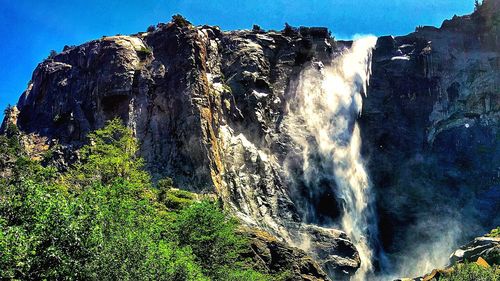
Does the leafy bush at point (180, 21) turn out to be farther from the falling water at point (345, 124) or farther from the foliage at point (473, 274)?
the foliage at point (473, 274)

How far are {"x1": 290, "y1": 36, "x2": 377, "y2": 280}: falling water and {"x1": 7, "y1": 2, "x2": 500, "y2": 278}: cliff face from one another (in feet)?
6.75

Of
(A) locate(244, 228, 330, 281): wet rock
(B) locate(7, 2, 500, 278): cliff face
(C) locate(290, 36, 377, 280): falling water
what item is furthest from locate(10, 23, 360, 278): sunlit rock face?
(A) locate(244, 228, 330, 281): wet rock

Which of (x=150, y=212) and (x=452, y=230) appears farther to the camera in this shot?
(x=452, y=230)

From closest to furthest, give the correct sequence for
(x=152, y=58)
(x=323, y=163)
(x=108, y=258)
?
(x=108, y=258) → (x=152, y=58) → (x=323, y=163)

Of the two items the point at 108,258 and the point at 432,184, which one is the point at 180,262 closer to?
the point at 108,258

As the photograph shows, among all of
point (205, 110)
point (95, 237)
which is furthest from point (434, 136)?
point (95, 237)

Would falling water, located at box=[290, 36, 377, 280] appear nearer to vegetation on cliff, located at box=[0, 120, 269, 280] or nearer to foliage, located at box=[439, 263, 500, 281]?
foliage, located at box=[439, 263, 500, 281]

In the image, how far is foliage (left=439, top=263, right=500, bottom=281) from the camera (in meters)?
52.7

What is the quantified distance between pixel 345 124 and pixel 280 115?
12.9 metres

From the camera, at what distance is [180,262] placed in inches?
1164

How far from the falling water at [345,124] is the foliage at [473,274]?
1035 inches

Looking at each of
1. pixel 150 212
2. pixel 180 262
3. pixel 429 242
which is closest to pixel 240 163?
pixel 429 242

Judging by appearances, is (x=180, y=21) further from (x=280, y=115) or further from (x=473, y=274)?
(x=473, y=274)

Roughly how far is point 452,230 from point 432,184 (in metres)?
8.49
